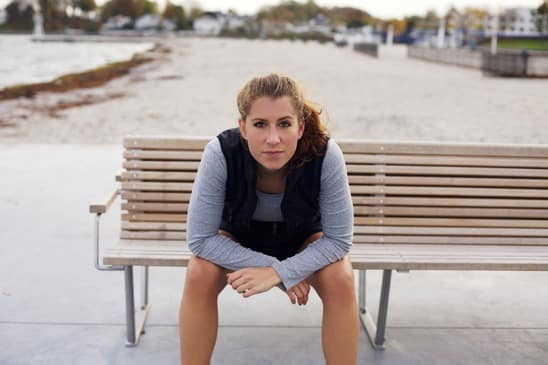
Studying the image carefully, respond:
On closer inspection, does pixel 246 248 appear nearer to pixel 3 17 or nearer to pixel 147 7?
pixel 3 17

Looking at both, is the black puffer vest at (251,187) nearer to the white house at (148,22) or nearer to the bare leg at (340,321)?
the bare leg at (340,321)

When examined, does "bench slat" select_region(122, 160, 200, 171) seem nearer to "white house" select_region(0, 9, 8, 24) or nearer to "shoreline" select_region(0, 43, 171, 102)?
"shoreline" select_region(0, 43, 171, 102)

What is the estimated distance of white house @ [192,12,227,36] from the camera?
16788 centimetres

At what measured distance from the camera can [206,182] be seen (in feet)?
8.40

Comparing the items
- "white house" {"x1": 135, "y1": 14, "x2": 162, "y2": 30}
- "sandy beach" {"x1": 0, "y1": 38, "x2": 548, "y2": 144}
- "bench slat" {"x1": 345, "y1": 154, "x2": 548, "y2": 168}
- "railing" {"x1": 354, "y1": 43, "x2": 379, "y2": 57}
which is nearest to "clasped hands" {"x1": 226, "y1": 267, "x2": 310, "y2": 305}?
"bench slat" {"x1": 345, "y1": 154, "x2": 548, "y2": 168}

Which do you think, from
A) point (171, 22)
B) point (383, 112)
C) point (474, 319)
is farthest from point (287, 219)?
point (171, 22)

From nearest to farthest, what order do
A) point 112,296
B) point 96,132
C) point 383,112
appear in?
1. point 112,296
2. point 96,132
3. point 383,112

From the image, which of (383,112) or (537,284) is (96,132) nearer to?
(383,112)

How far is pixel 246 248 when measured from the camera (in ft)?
8.55

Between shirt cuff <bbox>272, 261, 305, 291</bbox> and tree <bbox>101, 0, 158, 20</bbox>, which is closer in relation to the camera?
shirt cuff <bbox>272, 261, 305, 291</bbox>

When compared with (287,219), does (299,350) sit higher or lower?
lower

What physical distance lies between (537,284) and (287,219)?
87.4 inches

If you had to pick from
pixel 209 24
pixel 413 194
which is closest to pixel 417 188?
pixel 413 194

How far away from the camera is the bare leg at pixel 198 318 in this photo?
2451 mm
